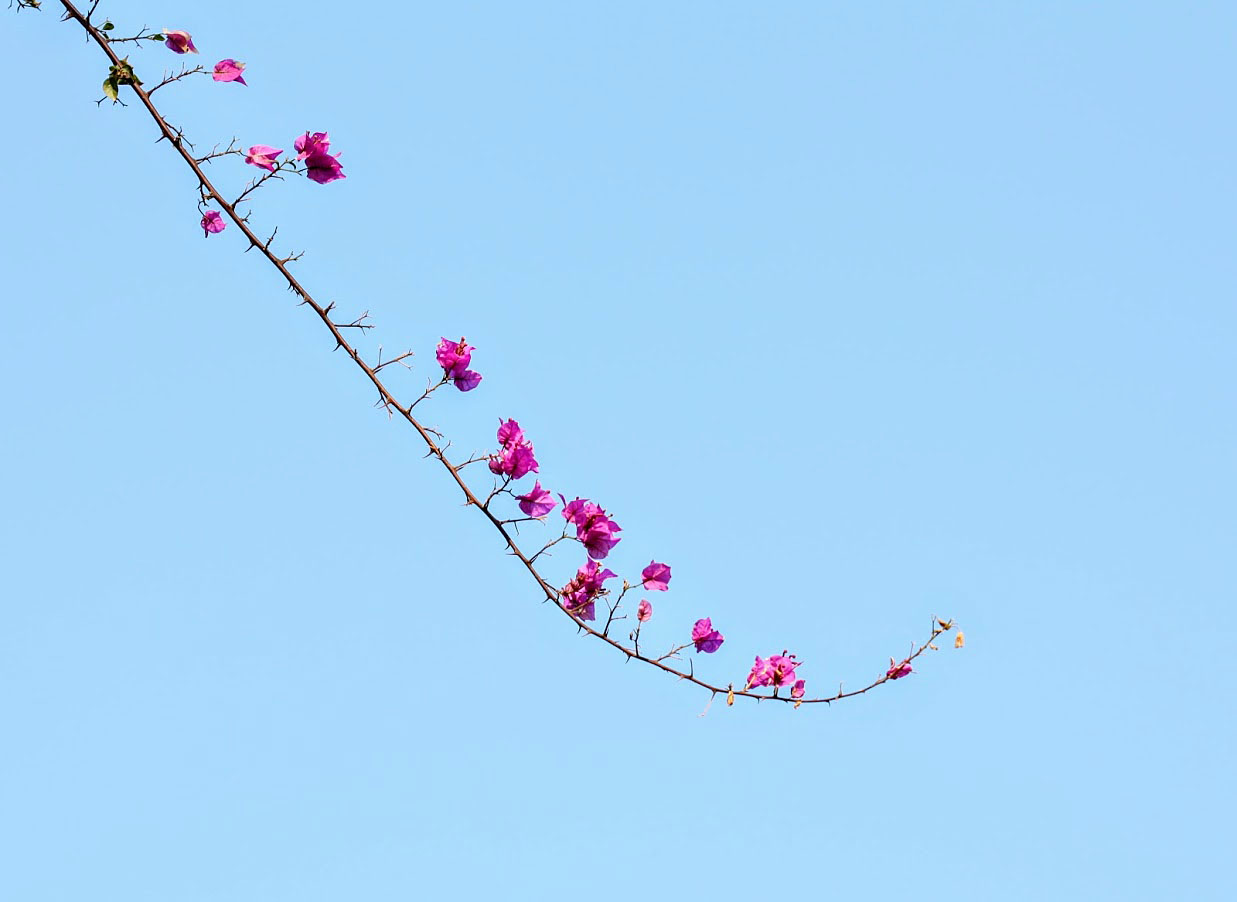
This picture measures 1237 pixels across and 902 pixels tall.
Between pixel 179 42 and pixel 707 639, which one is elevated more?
pixel 179 42

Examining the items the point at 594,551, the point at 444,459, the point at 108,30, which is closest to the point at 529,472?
the point at 594,551

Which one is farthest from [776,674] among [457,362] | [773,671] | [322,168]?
[322,168]

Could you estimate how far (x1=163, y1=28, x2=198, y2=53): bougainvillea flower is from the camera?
3387mm

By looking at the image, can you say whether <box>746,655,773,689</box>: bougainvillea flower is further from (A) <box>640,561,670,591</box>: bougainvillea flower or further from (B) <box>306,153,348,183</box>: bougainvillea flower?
(B) <box>306,153,348,183</box>: bougainvillea flower

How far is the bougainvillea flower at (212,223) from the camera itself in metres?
3.67

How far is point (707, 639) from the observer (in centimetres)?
359

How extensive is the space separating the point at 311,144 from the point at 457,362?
0.66m

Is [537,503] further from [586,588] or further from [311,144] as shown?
[311,144]

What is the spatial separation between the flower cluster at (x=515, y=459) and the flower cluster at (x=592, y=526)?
3.0 inches

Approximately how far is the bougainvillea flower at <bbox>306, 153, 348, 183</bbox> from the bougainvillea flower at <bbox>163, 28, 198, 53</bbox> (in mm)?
379

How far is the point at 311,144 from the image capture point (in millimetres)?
3447

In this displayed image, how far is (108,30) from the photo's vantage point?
3.30 meters

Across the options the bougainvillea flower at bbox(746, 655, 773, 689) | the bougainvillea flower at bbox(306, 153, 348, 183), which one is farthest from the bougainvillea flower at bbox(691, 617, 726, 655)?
the bougainvillea flower at bbox(306, 153, 348, 183)

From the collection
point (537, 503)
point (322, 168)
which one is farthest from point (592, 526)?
point (322, 168)
